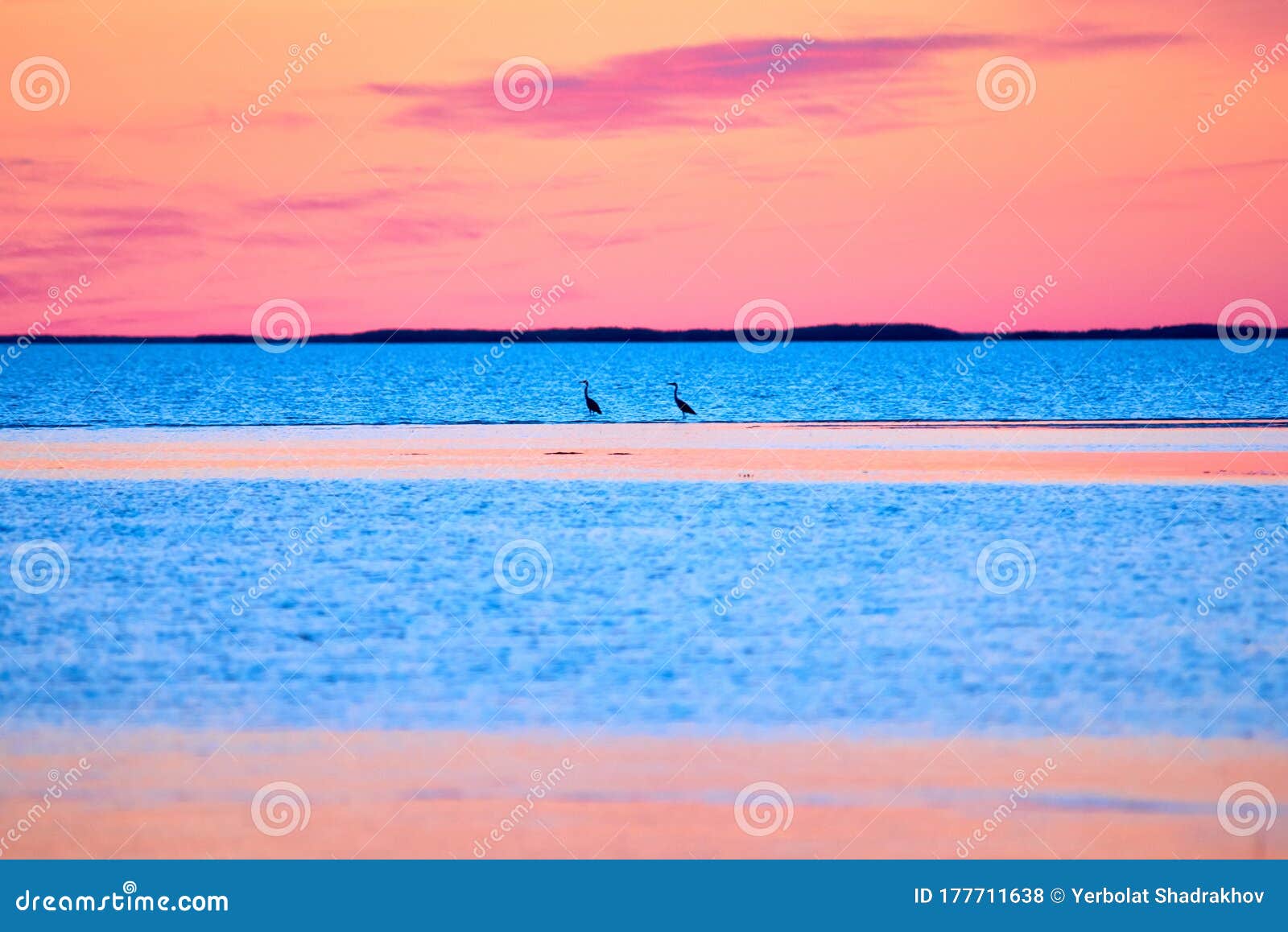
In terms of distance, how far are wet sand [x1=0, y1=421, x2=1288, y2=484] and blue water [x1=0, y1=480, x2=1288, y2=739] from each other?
5.17 meters

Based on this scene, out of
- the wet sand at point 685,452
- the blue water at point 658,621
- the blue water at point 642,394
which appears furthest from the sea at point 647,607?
the blue water at point 642,394

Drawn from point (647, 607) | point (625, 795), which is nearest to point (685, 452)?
point (647, 607)

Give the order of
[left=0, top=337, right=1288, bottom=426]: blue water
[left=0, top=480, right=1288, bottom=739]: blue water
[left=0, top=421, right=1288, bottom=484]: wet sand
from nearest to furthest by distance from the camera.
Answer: [left=0, top=480, right=1288, bottom=739]: blue water, [left=0, top=421, right=1288, bottom=484]: wet sand, [left=0, top=337, right=1288, bottom=426]: blue water

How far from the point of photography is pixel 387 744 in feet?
28.7

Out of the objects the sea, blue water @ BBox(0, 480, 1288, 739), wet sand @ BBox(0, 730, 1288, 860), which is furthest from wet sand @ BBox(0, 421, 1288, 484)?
wet sand @ BBox(0, 730, 1288, 860)

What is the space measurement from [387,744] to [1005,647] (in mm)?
5515

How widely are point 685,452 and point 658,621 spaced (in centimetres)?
1990

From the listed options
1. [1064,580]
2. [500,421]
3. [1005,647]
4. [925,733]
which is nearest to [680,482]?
[1064,580]

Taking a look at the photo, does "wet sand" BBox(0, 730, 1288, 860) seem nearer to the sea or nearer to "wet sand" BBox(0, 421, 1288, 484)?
the sea

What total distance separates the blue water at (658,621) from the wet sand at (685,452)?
5.17 metres

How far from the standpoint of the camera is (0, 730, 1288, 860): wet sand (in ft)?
23.8

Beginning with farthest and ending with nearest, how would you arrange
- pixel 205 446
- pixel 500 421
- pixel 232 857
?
pixel 500 421 < pixel 205 446 < pixel 232 857

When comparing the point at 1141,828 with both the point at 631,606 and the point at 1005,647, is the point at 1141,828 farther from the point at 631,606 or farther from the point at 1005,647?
the point at 631,606

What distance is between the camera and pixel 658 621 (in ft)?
41.4
